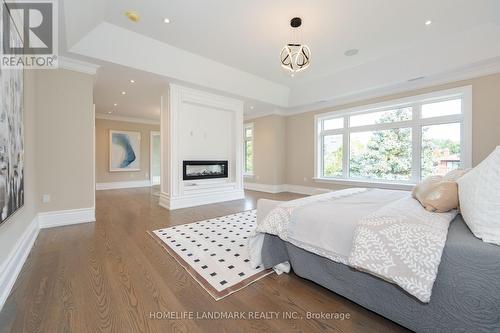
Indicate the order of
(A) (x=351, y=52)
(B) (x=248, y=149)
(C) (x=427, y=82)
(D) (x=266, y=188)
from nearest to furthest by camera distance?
(A) (x=351, y=52) → (C) (x=427, y=82) → (D) (x=266, y=188) → (B) (x=248, y=149)

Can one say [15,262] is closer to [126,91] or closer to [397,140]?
[126,91]

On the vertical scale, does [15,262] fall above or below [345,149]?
below

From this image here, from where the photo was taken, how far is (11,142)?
5.91 ft

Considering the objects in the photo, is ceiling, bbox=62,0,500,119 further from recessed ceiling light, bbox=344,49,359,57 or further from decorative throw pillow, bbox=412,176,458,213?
decorative throw pillow, bbox=412,176,458,213

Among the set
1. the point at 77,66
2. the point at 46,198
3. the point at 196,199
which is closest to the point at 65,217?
the point at 46,198

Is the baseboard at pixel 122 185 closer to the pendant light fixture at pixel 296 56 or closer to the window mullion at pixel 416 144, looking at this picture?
the pendant light fixture at pixel 296 56

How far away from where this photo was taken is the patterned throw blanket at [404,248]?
1069mm

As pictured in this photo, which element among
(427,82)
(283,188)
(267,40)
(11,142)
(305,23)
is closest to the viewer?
(11,142)

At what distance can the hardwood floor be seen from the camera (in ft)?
4.36

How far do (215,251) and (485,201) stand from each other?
2.22 metres

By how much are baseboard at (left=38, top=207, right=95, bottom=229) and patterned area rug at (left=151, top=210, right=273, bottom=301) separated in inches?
56.4

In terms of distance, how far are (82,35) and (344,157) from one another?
19.2ft

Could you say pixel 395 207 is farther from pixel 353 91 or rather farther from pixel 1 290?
pixel 353 91

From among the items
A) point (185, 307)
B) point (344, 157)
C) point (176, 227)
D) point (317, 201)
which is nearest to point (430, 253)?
point (317, 201)
